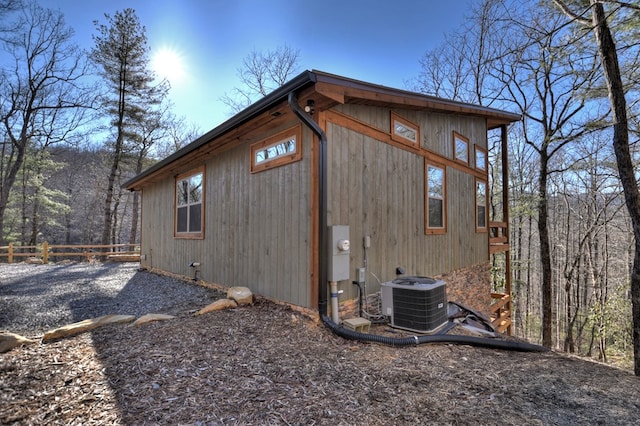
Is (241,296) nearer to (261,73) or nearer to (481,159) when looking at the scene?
(481,159)

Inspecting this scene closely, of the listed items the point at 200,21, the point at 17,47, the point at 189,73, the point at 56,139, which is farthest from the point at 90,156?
the point at 200,21

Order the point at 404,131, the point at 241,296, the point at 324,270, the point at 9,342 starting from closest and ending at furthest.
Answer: the point at 9,342, the point at 324,270, the point at 241,296, the point at 404,131

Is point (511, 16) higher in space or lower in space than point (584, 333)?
higher

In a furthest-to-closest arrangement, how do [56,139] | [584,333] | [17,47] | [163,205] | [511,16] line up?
[584,333] → [56,139] → [17,47] → [163,205] → [511,16]

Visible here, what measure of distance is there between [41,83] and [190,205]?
12.1 meters

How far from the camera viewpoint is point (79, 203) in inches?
937

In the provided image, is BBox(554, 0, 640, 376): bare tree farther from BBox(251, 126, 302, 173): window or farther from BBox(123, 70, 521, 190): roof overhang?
BBox(251, 126, 302, 173): window

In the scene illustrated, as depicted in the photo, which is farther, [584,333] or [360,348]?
[584,333]

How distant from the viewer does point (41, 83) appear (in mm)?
13289

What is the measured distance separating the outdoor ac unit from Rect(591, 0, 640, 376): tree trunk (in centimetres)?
223

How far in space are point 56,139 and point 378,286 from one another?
1695 cm

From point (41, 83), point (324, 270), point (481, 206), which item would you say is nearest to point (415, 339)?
point (324, 270)

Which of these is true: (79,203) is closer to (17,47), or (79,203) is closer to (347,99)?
(17,47)

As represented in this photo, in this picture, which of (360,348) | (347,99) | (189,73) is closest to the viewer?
(360,348)
